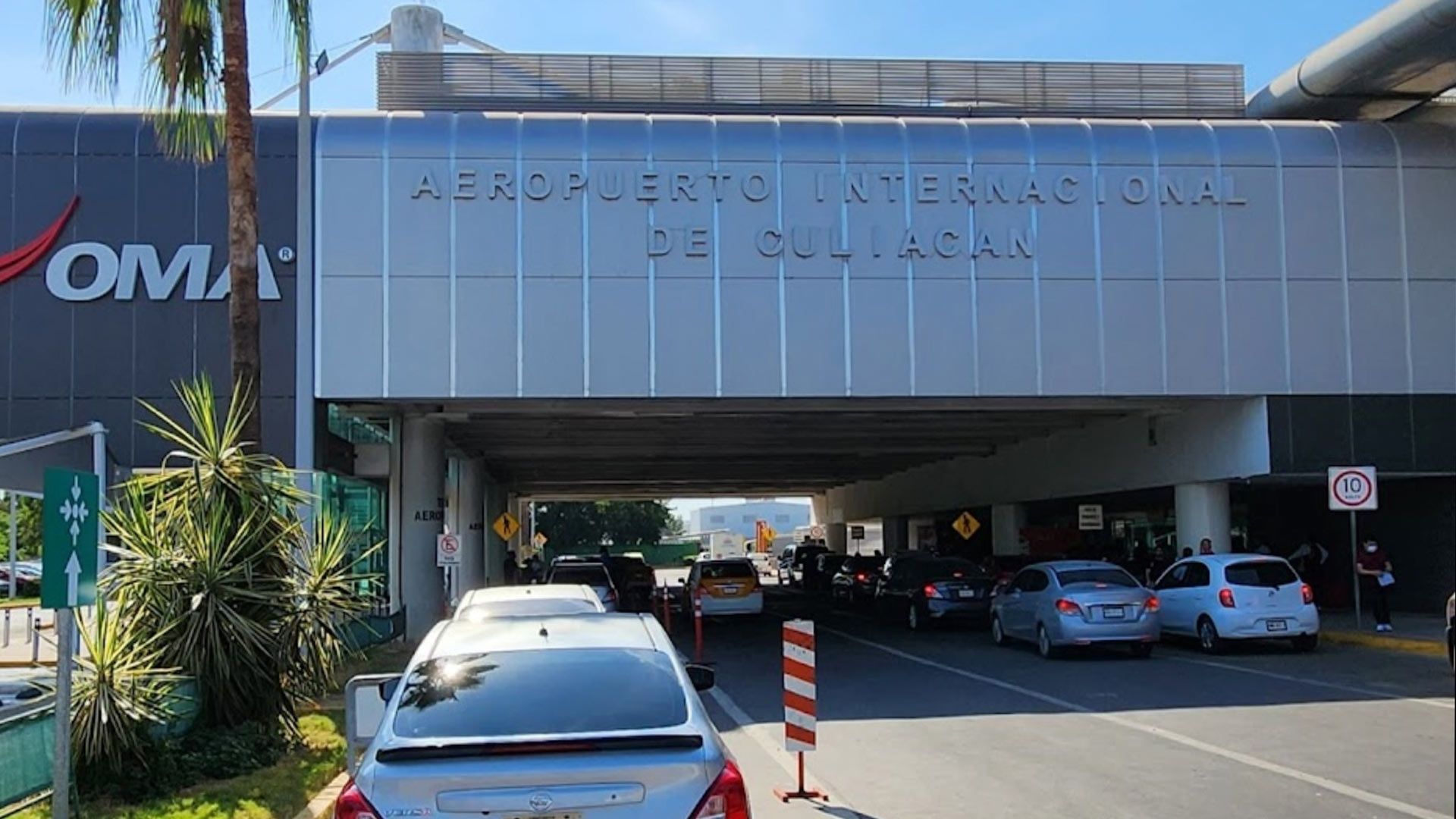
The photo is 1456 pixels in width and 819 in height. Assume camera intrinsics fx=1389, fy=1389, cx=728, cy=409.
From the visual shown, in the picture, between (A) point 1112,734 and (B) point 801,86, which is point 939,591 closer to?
(B) point 801,86

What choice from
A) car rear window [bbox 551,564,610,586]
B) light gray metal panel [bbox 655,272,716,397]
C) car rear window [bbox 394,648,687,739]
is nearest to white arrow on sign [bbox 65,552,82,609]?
car rear window [bbox 394,648,687,739]

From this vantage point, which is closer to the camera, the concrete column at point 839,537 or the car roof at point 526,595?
the car roof at point 526,595

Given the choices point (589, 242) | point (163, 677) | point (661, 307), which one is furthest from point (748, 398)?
point (163, 677)

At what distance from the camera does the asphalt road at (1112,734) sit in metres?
9.98

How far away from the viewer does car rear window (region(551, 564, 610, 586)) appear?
89.3 feet

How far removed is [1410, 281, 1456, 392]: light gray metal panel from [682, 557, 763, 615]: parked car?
1447cm

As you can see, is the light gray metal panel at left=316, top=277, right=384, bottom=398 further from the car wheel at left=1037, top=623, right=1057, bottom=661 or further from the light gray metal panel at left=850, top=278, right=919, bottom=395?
the car wheel at left=1037, top=623, right=1057, bottom=661

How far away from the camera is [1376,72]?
80.5 ft

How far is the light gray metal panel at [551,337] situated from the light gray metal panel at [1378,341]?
1456 centimetres

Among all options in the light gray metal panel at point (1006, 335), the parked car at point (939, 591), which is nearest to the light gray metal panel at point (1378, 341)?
the light gray metal panel at point (1006, 335)

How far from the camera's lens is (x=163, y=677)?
415 inches

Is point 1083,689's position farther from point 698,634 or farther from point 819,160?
point 819,160

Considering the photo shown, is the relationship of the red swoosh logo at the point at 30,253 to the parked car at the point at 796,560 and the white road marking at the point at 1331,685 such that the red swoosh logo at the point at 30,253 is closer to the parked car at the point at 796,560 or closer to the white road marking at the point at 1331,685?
the white road marking at the point at 1331,685

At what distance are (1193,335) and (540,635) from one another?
71.0 ft
